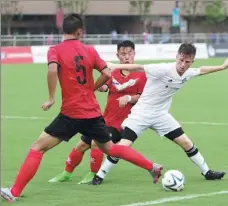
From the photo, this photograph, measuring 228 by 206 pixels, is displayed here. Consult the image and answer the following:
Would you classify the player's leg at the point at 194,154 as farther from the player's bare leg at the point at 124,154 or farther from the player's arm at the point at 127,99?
the player's bare leg at the point at 124,154

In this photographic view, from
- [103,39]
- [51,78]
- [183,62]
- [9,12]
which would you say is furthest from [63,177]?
[9,12]

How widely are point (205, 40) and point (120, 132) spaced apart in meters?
37.9

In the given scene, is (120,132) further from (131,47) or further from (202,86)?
(202,86)

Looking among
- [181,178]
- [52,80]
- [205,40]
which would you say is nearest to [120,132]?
[181,178]

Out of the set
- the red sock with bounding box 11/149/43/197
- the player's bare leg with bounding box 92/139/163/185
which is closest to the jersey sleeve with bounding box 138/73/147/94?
the player's bare leg with bounding box 92/139/163/185

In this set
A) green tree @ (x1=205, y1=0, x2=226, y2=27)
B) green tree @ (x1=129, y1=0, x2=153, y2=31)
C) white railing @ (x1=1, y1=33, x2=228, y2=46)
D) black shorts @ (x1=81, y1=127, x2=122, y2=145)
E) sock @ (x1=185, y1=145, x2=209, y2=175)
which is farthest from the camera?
green tree @ (x1=129, y1=0, x2=153, y2=31)

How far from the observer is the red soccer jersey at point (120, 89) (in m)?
9.38

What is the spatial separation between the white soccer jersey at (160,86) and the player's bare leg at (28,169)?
4.91 feet

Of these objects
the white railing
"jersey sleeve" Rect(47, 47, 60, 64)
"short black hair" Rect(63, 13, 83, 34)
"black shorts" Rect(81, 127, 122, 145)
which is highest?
"short black hair" Rect(63, 13, 83, 34)

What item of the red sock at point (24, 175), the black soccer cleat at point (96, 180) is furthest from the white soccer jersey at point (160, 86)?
the red sock at point (24, 175)

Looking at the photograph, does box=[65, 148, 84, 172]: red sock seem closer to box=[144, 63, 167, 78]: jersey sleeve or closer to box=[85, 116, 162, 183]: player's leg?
box=[85, 116, 162, 183]: player's leg

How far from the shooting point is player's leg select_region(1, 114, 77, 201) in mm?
7777

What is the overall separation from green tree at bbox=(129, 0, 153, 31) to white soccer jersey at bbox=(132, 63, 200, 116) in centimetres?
5425

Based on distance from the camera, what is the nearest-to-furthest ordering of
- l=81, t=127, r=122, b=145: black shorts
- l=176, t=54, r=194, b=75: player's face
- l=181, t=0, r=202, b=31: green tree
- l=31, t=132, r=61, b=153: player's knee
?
l=31, t=132, r=61, b=153: player's knee < l=176, t=54, r=194, b=75: player's face < l=81, t=127, r=122, b=145: black shorts < l=181, t=0, r=202, b=31: green tree
